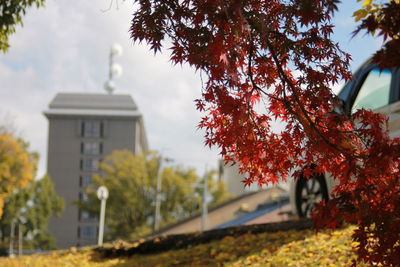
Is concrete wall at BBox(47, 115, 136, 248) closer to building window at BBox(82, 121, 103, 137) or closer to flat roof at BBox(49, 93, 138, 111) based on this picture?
building window at BBox(82, 121, 103, 137)

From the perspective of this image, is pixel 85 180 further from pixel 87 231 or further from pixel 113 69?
pixel 113 69

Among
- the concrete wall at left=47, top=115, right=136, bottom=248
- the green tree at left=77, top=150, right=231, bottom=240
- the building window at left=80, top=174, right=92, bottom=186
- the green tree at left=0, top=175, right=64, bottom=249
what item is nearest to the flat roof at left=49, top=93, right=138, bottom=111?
the concrete wall at left=47, top=115, right=136, bottom=248

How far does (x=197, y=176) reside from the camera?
4819 centimetres

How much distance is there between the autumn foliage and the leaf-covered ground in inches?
126

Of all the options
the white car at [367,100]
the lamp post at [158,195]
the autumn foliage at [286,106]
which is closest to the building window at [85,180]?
the lamp post at [158,195]

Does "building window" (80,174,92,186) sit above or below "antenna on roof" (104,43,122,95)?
below

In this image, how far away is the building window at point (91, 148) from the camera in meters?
85.2

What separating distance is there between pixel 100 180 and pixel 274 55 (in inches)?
1837

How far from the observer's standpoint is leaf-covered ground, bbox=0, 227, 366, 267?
7.52 m

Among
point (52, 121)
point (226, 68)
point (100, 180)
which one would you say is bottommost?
point (226, 68)

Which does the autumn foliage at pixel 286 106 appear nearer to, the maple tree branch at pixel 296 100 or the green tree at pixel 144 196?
the maple tree branch at pixel 296 100

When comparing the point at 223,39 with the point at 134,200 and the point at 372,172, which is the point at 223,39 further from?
the point at 134,200

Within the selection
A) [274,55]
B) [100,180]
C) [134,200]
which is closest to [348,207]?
[274,55]

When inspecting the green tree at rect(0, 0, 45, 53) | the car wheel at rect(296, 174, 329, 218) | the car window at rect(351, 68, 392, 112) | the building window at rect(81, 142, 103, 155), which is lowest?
the car wheel at rect(296, 174, 329, 218)
